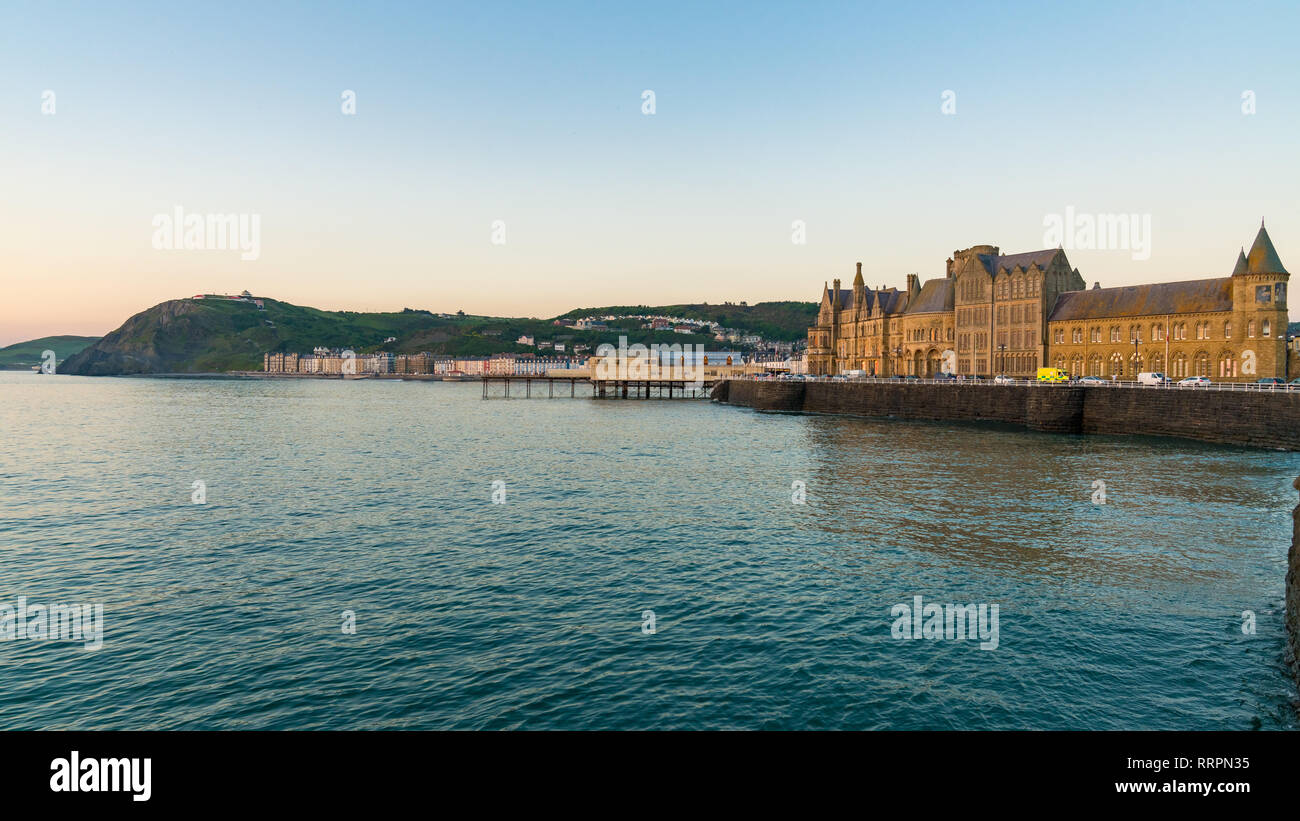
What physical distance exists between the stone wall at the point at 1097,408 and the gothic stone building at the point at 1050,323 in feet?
74.3

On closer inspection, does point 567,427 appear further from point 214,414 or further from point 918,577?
point 918,577

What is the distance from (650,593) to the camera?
2133 centimetres

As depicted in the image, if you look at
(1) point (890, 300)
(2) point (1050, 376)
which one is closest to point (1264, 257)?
(2) point (1050, 376)

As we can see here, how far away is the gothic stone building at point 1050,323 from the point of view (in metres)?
73.6

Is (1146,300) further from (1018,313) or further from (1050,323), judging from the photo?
(1018,313)

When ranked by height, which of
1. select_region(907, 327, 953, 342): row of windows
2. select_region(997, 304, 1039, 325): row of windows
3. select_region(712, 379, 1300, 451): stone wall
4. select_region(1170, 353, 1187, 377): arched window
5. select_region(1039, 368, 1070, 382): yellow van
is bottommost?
select_region(712, 379, 1300, 451): stone wall

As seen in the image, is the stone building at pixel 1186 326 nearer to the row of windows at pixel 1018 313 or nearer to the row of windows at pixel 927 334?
the row of windows at pixel 1018 313

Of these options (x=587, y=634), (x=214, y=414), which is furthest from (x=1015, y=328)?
(x=214, y=414)

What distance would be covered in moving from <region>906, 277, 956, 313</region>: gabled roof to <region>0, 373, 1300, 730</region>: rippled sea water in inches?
2695

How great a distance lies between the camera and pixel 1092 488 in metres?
37.4

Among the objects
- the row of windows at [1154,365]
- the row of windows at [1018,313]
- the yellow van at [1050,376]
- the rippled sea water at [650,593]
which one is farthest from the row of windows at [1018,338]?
the rippled sea water at [650,593]

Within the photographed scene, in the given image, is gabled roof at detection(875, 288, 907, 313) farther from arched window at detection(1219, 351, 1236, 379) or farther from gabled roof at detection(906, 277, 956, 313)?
arched window at detection(1219, 351, 1236, 379)

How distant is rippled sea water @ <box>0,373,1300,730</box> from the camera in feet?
46.9

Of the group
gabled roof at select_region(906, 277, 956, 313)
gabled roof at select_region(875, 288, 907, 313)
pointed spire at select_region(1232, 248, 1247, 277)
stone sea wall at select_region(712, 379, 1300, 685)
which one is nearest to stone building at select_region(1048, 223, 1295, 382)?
pointed spire at select_region(1232, 248, 1247, 277)
